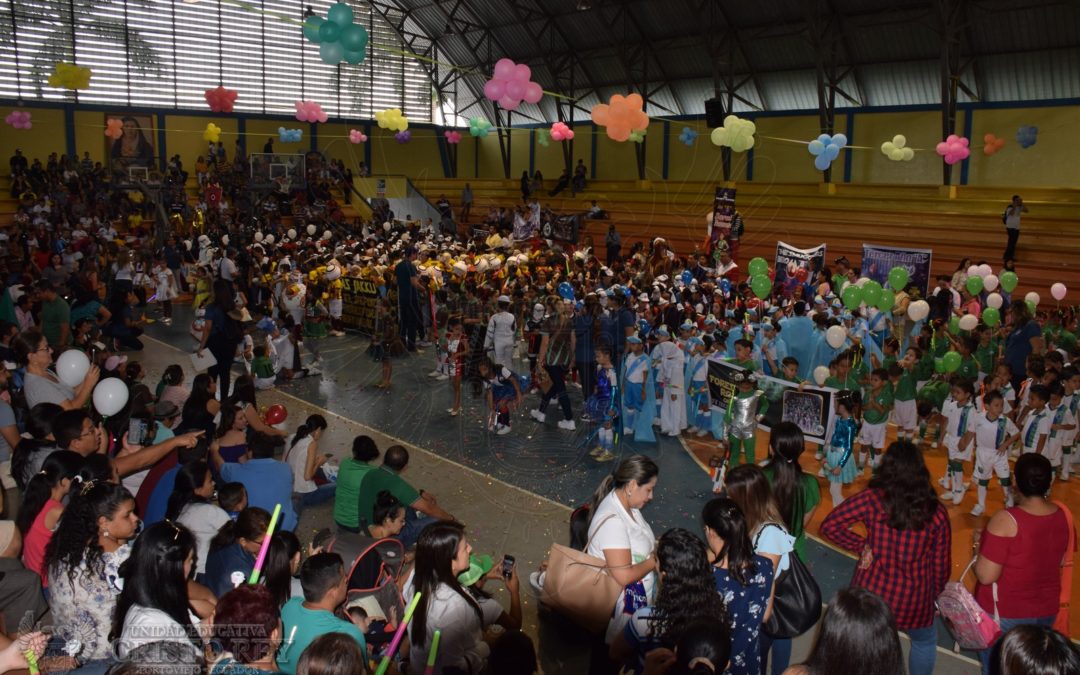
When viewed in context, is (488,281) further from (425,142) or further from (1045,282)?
(425,142)

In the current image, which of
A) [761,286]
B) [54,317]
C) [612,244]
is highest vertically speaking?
[612,244]

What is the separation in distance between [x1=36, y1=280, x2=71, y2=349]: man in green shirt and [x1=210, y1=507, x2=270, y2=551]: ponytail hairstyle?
6.75m

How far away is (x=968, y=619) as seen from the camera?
12.0 ft

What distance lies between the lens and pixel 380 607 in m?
3.93

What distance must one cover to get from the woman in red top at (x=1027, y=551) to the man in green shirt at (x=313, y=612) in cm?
285

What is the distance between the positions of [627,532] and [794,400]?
4795mm

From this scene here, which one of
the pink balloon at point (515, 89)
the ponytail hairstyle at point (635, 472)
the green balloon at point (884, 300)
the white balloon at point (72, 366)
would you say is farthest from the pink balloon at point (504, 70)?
the ponytail hairstyle at point (635, 472)

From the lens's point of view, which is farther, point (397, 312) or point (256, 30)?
point (256, 30)

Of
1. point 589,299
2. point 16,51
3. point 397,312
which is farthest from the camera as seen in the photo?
point 16,51

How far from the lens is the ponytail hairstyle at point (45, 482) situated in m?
4.04

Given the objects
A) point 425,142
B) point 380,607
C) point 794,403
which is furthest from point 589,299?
point 425,142

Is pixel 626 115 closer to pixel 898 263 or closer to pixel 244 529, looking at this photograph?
pixel 898 263

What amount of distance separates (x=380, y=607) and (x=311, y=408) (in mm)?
6873

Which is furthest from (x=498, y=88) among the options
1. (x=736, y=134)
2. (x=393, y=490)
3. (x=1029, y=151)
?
(x=1029, y=151)
